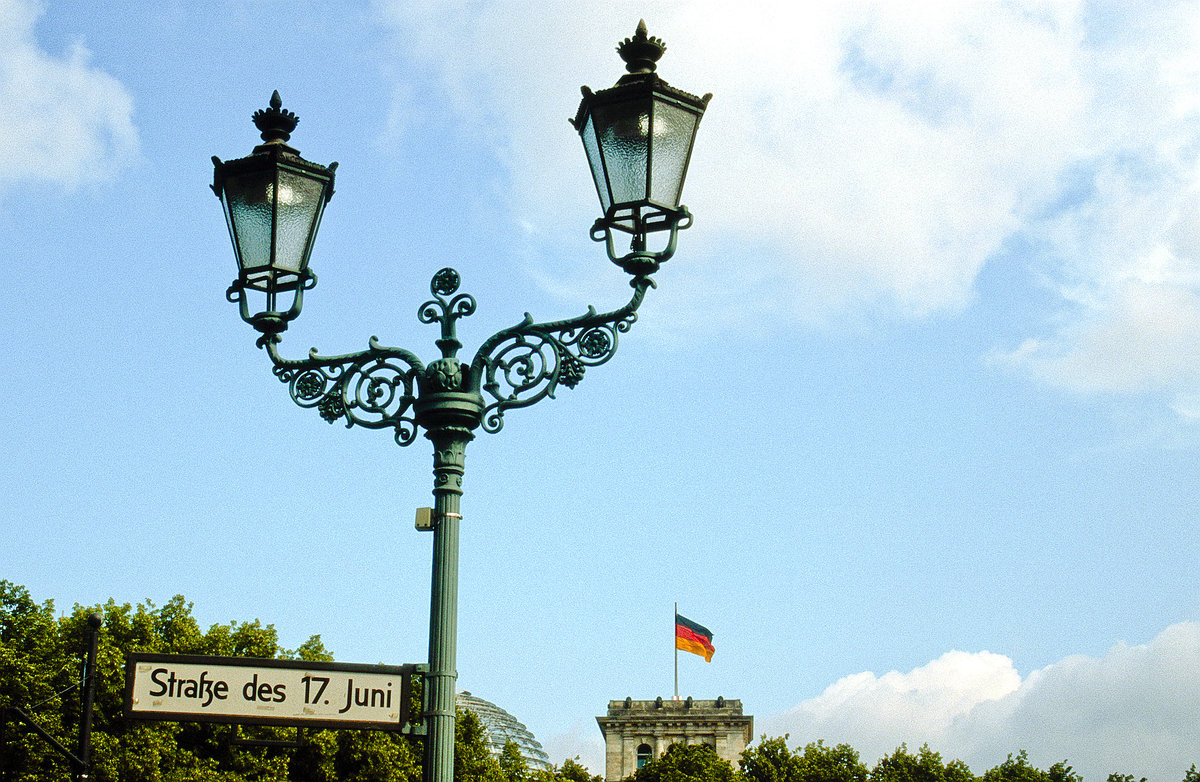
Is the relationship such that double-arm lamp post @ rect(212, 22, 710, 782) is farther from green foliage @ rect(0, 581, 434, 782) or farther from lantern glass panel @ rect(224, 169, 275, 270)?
green foliage @ rect(0, 581, 434, 782)

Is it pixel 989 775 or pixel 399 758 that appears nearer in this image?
pixel 399 758

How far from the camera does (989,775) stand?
58.3m

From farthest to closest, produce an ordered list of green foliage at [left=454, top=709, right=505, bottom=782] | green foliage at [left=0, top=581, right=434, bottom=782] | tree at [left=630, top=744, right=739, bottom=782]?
1. tree at [left=630, top=744, right=739, bottom=782]
2. green foliage at [left=454, top=709, right=505, bottom=782]
3. green foliage at [left=0, top=581, right=434, bottom=782]

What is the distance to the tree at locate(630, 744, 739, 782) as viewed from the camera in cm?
5906

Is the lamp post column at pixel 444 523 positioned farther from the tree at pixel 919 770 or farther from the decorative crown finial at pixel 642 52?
the tree at pixel 919 770

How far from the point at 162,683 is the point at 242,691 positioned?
1.29 ft

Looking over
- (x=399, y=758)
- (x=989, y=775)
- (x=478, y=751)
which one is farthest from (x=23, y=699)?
(x=989, y=775)

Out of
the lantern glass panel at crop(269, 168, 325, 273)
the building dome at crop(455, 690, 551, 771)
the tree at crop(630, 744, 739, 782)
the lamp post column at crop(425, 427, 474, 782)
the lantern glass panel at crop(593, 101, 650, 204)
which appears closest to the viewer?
the lamp post column at crop(425, 427, 474, 782)

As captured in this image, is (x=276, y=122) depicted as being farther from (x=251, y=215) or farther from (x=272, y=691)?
(x=272, y=691)

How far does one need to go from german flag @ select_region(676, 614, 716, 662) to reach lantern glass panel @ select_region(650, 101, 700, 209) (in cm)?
7229

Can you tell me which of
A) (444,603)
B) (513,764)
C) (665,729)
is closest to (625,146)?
(444,603)

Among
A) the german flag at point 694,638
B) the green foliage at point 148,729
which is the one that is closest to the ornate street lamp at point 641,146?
the green foliage at point 148,729

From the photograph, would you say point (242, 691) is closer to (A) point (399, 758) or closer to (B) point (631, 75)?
(B) point (631, 75)

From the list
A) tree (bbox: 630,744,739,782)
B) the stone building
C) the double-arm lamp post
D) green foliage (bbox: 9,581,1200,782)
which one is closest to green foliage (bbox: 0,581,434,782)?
green foliage (bbox: 9,581,1200,782)
